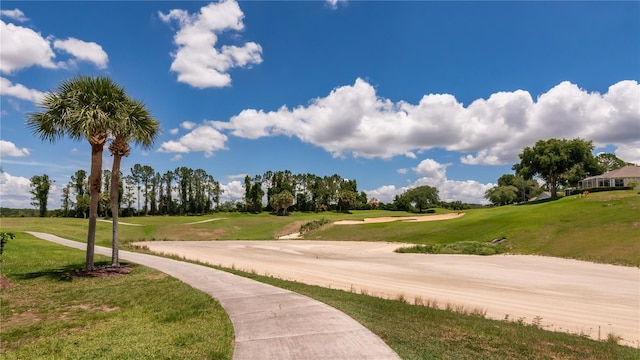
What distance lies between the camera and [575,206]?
45750 millimetres

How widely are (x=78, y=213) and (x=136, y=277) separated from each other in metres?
110

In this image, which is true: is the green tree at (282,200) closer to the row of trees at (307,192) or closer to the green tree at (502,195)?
the row of trees at (307,192)

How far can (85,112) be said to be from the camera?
15.5m

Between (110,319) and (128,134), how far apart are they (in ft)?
35.0

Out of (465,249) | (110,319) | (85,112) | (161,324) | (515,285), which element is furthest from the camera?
(465,249)

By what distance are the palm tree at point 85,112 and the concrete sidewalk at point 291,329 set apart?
29.8ft

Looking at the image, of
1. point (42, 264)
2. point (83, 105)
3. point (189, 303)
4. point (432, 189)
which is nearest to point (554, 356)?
point (189, 303)

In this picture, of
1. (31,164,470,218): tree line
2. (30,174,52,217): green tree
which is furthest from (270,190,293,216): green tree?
(30,174,52,217): green tree

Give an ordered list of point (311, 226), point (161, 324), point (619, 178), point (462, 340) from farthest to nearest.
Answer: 1. point (619, 178)
2. point (311, 226)
3. point (161, 324)
4. point (462, 340)

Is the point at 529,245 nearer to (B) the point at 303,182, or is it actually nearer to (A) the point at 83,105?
(A) the point at 83,105

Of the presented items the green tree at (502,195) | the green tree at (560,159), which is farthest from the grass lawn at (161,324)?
the green tree at (502,195)

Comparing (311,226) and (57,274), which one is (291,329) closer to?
(57,274)

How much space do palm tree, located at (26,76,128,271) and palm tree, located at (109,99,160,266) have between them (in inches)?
19.4

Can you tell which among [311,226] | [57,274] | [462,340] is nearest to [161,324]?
[462,340]
